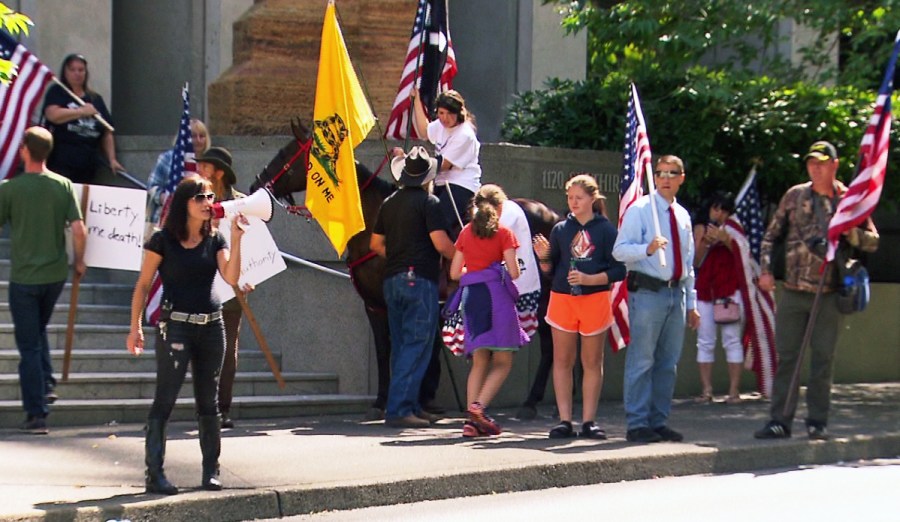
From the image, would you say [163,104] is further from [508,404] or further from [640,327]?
[640,327]

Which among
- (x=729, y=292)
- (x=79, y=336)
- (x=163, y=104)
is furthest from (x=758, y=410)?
(x=163, y=104)

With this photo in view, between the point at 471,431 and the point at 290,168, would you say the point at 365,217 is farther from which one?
the point at 471,431

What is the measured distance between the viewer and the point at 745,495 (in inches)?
369

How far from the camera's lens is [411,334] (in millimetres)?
11500

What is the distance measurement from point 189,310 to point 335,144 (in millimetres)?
3495

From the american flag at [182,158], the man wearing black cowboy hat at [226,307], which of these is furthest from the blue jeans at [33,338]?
the american flag at [182,158]

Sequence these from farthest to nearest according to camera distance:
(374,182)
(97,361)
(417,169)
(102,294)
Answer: (102,294) < (374,182) < (97,361) < (417,169)

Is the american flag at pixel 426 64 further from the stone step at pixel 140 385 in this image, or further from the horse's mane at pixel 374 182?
the stone step at pixel 140 385

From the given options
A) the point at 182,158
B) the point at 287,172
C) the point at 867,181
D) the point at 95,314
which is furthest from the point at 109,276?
the point at 867,181

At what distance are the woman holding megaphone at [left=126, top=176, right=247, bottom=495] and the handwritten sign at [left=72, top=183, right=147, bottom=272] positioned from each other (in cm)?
268

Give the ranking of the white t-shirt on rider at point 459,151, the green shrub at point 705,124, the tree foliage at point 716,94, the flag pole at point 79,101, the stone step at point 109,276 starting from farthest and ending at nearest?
the green shrub at point 705,124 → the tree foliage at point 716,94 → the stone step at point 109,276 → the flag pole at point 79,101 → the white t-shirt on rider at point 459,151

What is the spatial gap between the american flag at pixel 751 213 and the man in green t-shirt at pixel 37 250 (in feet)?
22.2

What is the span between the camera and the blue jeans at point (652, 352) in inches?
428

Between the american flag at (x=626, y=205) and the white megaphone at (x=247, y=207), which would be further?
the american flag at (x=626, y=205)
